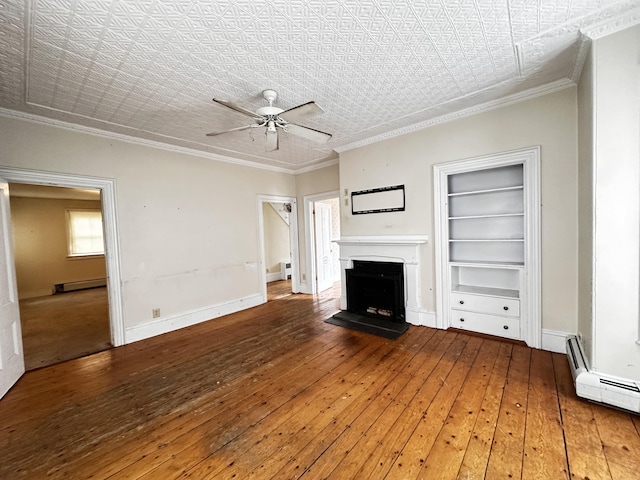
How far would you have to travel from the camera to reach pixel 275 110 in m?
2.37

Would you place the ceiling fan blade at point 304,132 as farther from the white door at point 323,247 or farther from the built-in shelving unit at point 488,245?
the white door at point 323,247

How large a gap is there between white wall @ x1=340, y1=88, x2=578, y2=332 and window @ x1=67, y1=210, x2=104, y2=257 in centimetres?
788

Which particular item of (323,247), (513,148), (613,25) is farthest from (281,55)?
(323,247)

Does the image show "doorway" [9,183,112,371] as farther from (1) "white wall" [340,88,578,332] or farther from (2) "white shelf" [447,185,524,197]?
(2) "white shelf" [447,185,524,197]

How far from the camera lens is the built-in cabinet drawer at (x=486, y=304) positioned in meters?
3.01

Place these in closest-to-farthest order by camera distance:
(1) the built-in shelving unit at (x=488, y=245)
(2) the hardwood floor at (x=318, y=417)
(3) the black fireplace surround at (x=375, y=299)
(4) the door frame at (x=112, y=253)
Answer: (2) the hardwood floor at (x=318, y=417) < (1) the built-in shelving unit at (x=488, y=245) < (4) the door frame at (x=112, y=253) < (3) the black fireplace surround at (x=375, y=299)

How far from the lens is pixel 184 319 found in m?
4.03

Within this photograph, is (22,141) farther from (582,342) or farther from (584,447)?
(582,342)

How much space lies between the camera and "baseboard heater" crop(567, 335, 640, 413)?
1.81m

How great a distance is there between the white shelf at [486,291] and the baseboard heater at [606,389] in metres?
1.05

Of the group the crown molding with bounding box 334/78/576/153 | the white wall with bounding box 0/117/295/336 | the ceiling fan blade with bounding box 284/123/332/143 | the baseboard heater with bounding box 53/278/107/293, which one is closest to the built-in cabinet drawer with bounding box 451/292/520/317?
the crown molding with bounding box 334/78/576/153

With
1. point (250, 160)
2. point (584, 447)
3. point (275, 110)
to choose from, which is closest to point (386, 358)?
point (584, 447)

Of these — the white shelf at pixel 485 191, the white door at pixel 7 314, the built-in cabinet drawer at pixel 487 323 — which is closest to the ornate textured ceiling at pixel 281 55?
the white shelf at pixel 485 191

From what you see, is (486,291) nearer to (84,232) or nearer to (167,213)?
(167,213)
